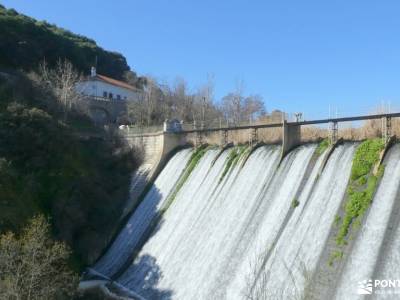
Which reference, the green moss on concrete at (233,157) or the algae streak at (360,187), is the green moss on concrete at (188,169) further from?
the algae streak at (360,187)

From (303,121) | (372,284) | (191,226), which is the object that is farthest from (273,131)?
(372,284)

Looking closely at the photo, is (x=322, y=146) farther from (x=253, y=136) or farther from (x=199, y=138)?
(x=199, y=138)

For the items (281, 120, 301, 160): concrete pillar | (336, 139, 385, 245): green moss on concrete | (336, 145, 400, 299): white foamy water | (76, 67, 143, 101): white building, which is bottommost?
(336, 145, 400, 299): white foamy water

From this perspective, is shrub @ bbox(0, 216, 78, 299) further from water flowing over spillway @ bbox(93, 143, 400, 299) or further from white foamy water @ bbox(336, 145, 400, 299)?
white foamy water @ bbox(336, 145, 400, 299)

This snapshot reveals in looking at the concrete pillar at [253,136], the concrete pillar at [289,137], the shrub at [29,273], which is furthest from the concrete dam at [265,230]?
the shrub at [29,273]

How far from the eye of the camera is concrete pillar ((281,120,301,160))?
24.2 m

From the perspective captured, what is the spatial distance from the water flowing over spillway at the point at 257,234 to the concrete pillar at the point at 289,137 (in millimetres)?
561

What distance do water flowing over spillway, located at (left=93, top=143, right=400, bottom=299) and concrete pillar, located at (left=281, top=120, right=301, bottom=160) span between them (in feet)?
1.84

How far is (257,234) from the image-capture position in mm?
20734

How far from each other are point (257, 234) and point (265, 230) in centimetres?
49

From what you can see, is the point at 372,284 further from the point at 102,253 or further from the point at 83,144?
the point at 83,144

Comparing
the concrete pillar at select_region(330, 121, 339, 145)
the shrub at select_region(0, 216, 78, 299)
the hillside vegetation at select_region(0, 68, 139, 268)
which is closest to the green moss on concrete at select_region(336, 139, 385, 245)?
the concrete pillar at select_region(330, 121, 339, 145)

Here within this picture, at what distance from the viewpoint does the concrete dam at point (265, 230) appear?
1566 cm

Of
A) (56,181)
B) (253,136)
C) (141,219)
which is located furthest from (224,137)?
(56,181)
